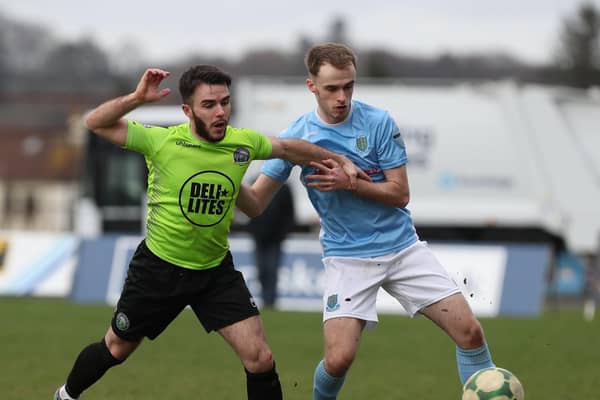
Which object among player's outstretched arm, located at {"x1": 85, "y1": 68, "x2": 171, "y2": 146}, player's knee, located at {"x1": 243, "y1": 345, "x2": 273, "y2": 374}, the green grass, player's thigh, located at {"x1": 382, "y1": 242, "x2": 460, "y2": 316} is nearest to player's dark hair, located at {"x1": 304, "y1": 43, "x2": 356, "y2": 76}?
player's outstretched arm, located at {"x1": 85, "y1": 68, "x2": 171, "y2": 146}

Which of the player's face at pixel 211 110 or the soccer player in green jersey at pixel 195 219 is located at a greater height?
the player's face at pixel 211 110

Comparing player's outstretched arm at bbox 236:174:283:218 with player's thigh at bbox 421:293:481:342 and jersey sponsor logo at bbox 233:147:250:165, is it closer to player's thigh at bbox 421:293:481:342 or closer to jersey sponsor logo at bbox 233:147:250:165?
jersey sponsor logo at bbox 233:147:250:165

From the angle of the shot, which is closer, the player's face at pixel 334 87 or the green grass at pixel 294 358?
the player's face at pixel 334 87

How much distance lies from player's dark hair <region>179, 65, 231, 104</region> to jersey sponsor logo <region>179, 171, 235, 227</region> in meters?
0.46

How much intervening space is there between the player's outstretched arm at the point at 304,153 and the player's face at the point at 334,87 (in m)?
0.24

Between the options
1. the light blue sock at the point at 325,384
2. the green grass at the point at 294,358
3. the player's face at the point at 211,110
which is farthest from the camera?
the green grass at the point at 294,358

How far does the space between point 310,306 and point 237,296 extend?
11235 mm

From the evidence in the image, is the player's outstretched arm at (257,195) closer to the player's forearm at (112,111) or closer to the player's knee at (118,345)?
the player's forearm at (112,111)

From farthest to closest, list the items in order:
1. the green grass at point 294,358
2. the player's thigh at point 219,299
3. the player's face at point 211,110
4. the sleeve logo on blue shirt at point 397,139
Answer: the green grass at point 294,358
the sleeve logo on blue shirt at point 397,139
the player's thigh at point 219,299
the player's face at point 211,110

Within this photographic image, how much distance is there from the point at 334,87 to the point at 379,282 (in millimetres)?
1212

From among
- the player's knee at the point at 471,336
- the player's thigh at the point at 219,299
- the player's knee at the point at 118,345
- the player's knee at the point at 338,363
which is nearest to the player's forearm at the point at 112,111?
the player's thigh at the point at 219,299

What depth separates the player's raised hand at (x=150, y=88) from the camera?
21.7ft

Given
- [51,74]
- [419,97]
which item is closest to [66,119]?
[51,74]

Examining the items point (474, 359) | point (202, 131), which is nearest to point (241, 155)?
point (202, 131)
